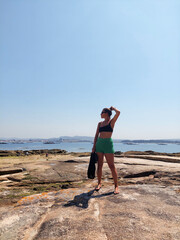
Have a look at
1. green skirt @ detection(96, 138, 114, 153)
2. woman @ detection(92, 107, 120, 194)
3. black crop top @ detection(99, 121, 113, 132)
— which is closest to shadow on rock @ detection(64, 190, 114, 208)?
woman @ detection(92, 107, 120, 194)

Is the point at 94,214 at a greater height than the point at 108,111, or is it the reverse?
the point at 108,111

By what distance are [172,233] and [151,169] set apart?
12.1 ft

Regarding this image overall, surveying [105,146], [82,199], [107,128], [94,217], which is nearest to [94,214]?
[94,217]

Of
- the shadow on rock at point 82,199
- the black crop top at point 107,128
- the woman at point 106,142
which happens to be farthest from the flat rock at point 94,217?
the black crop top at point 107,128

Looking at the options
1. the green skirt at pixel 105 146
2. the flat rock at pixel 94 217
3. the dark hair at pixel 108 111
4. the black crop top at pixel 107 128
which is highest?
the dark hair at pixel 108 111

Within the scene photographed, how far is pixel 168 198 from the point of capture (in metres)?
2.67

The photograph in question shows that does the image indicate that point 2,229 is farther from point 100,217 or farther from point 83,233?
point 100,217

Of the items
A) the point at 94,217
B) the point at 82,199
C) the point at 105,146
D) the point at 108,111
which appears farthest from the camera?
the point at 108,111

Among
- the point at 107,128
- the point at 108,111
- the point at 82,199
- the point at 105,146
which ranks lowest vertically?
the point at 82,199

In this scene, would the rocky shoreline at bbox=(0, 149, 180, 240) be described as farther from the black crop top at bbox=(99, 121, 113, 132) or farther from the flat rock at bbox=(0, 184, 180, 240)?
the black crop top at bbox=(99, 121, 113, 132)

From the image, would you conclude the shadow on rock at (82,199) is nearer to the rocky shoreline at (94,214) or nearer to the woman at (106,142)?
the rocky shoreline at (94,214)

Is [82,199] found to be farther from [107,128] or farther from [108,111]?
[108,111]

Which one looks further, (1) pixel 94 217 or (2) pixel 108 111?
(2) pixel 108 111

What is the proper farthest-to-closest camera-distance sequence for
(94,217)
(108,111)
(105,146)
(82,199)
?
(108,111) < (105,146) < (82,199) < (94,217)
